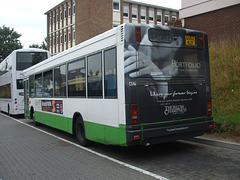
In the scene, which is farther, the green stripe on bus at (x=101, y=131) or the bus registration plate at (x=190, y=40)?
the bus registration plate at (x=190, y=40)

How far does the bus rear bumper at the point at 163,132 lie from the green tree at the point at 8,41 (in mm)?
62098

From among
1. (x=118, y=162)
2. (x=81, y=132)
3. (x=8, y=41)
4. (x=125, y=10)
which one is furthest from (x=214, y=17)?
(x=8, y=41)

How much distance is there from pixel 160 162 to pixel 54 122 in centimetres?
538

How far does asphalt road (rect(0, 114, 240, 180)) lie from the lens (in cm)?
525

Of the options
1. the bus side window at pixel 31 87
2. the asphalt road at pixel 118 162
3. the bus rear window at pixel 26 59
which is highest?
the bus rear window at pixel 26 59

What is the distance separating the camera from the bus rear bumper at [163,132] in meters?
5.64

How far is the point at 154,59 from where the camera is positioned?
6.03 m

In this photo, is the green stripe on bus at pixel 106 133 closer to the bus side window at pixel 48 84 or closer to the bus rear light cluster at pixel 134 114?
the bus rear light cluster at pixel 134 114

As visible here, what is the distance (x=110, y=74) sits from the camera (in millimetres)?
6254

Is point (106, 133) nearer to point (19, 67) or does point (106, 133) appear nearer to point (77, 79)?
point (77, 79)

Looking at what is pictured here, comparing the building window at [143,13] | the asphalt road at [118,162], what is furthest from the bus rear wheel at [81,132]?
the building window at [143,13]

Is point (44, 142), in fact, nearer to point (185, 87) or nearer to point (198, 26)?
point (185, 87)

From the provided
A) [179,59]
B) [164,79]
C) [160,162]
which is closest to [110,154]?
[160,162]

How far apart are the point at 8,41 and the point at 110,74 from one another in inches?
2548
